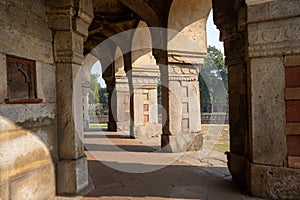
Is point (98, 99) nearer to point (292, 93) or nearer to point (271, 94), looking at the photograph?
point (271, 94)

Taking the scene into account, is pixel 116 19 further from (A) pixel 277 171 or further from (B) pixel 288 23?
(A) pixel 277 171

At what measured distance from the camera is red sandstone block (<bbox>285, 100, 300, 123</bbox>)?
260 cm

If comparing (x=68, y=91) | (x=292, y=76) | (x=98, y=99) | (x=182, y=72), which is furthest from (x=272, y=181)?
(x=98, y=99)

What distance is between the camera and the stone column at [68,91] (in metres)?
2.97

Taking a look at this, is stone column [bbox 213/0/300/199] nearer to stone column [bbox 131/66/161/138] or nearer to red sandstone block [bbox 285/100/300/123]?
red sandstone block [bbox 285/100/300/123]

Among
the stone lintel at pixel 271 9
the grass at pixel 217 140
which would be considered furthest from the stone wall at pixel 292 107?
the grass at pixel 217 140

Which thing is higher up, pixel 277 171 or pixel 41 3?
pixel 41 3

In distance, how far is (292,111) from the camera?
2625mm

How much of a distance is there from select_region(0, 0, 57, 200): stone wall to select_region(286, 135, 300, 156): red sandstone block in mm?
2844

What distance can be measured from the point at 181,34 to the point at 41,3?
3492 mm

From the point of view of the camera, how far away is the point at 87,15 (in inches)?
128

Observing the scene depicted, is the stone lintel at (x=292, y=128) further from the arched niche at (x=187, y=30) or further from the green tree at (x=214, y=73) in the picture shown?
the green tree at (x=214, y=73)

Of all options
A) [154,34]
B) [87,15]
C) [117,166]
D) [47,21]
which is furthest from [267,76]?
[154,34]

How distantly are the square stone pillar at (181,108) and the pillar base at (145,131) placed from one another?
2.67 m
